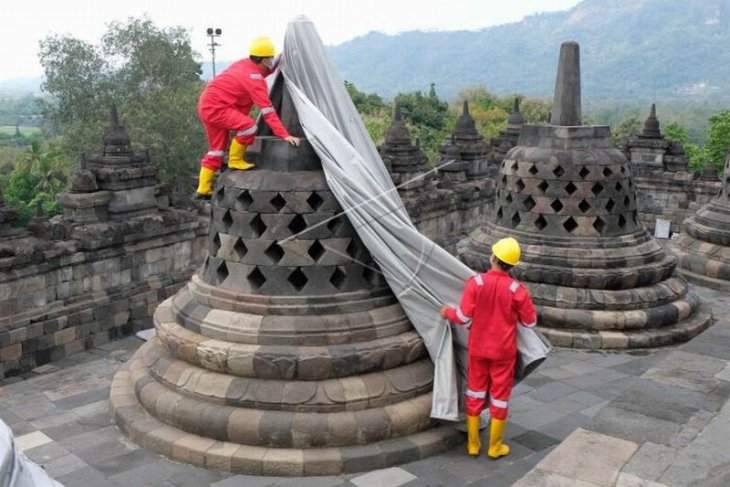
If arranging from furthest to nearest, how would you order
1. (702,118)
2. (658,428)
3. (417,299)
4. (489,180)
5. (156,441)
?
(702,118), (489,180), (417,299), (156,441), (658,428)

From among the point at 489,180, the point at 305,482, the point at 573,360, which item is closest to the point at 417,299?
the point at 305,482

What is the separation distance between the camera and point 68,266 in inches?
378

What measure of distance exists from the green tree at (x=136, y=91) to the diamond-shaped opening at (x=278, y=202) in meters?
28.8

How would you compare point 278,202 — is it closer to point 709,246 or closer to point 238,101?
point 238,101

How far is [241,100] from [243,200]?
0.86m

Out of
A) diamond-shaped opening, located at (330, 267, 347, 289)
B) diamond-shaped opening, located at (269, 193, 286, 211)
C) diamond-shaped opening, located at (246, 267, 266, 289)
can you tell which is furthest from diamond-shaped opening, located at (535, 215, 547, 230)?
diamond-shaped opening, located at (246, 267, 266, 289)

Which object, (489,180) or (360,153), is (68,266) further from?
(489,180)

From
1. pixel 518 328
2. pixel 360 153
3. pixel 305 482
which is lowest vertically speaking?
pixel 305 482

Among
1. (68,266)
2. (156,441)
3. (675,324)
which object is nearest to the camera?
(156,441)

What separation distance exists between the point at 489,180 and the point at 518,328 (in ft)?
44.7

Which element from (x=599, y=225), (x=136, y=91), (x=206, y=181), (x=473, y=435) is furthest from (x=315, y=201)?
(x=136, y=91)

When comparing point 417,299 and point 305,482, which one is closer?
point 305,482

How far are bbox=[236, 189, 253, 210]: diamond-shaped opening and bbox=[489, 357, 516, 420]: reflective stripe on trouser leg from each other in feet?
7.88

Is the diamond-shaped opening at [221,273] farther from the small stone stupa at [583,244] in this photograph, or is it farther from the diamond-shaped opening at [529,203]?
the diamond-shaped opening at [529,203]
